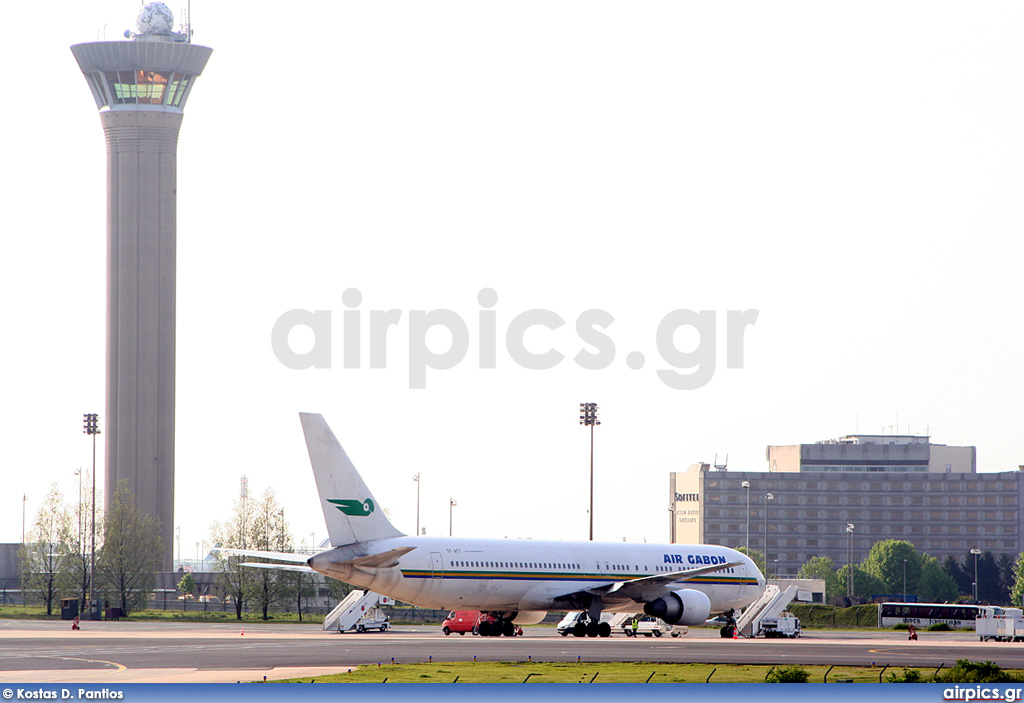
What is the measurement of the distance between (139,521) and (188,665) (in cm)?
7678

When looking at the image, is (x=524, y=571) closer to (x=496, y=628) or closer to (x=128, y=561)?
(x=496, y=628)

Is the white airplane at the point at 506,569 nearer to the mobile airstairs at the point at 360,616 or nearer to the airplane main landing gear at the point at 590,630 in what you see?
the airplane main landing gear at the point at 590,630

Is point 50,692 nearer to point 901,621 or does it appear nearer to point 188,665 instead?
point 188,665

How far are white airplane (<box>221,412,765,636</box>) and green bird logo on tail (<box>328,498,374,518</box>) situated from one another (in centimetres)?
4

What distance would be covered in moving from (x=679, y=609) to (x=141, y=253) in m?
99.1

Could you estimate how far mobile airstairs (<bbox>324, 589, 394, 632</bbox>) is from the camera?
6272 cm

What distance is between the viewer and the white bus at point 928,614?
9550 centimetres

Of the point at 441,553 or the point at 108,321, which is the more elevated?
the point at 108,321

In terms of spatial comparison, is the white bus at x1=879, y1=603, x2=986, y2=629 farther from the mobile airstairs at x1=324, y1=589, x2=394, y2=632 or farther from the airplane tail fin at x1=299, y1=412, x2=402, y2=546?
the airplane tail fin at x1=299, y1=412, x2=402, y2=546

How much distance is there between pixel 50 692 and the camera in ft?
82.9

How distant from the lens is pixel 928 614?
98.8m

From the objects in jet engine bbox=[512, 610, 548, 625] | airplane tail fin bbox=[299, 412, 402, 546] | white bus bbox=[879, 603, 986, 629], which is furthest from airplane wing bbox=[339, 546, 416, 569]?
white bus bbox=[879, 603, 986, 629]

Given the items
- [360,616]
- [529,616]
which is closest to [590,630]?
[529,616]

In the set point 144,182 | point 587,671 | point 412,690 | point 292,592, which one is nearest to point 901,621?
point 292,592
